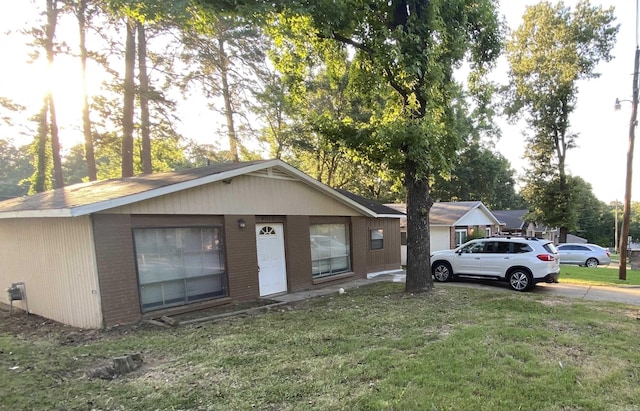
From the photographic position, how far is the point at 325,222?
12.9 meters

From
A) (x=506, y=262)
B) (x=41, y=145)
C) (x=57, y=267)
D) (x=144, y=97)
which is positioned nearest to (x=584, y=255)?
(x=506, y=262)

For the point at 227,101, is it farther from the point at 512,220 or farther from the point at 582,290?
the point at 512,220

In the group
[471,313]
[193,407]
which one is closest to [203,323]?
[193,407]

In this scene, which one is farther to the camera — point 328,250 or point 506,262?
point 328,250

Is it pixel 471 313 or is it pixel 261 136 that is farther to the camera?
pixel 261 136

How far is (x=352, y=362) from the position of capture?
5.00m

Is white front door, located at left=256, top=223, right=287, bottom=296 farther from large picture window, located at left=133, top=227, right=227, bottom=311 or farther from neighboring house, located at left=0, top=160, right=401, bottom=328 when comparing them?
large picture window, located at left=133, top=227, right=227, bottom=311

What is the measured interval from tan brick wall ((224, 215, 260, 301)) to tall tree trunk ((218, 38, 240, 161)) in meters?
10.2

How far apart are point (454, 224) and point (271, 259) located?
1491 centimetres

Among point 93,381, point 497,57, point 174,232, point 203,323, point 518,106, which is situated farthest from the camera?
point 518,106

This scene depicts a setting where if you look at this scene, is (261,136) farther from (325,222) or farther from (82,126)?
(325,222)

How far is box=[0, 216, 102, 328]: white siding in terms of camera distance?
743cm

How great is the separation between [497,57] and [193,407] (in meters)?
11.6

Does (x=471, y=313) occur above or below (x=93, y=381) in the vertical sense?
below
